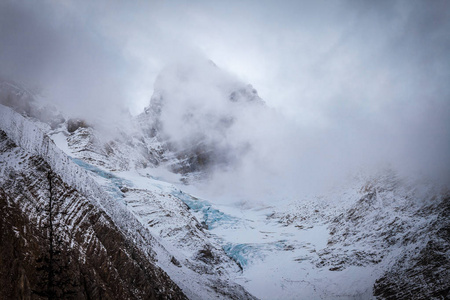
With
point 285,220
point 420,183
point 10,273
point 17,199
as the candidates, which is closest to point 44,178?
point 17,199

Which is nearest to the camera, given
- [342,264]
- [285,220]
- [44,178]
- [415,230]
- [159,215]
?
[44,178]

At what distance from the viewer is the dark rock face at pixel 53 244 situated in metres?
15.5

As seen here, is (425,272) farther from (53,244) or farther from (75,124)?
(75,124)

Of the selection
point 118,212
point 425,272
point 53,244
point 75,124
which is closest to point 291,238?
point 425,272

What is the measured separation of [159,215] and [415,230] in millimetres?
68254

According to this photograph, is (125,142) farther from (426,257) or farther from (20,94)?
(426,257)

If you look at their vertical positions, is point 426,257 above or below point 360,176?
below

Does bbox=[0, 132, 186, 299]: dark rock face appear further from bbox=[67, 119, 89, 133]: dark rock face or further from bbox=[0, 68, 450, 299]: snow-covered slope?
bbox=[67, 119, 89, 133]: dark rock face

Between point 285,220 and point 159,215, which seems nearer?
point 159,215

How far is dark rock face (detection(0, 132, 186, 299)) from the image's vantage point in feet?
50.8

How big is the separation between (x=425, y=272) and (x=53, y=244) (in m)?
62.0

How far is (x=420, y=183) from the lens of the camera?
267 ft

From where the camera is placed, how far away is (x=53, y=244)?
18.2 m

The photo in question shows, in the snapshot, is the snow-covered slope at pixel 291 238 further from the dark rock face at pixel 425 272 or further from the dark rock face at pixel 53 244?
the dark rock face at pixel 53 244
